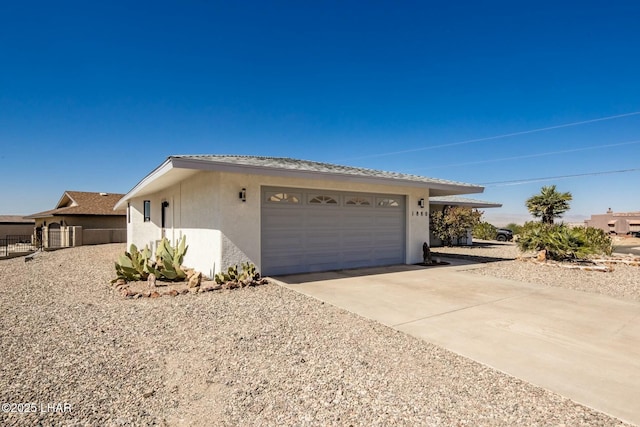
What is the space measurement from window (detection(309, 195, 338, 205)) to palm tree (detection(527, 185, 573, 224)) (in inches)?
684

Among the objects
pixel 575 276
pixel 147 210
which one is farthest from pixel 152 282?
→ pixel 575 276

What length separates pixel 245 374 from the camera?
10.8ft

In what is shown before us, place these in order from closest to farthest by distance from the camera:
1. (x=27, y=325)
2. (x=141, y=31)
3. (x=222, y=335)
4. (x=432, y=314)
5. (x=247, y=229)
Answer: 1. (x=222, y=335)
2. (x=27, y=325)
3. (x=432, y=314)
4. (x=247, y=229)
5. (x=141, y=31)

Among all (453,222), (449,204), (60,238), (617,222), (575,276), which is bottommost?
(575,276)

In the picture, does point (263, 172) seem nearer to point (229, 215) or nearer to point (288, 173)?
point (288, 173)

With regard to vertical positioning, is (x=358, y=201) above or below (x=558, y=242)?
above

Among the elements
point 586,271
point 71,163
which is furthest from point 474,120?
point 71,163

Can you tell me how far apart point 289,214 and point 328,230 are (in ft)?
4.47

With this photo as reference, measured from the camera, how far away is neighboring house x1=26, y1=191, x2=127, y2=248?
69.2ft

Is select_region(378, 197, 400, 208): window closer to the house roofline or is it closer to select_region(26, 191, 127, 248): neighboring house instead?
the house roofline

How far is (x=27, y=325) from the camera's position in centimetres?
490

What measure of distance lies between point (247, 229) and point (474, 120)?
66.9 ft

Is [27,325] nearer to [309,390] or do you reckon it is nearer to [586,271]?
[309,390]

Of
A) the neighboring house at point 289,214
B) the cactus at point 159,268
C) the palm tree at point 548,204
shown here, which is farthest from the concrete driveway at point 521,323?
Result: the palm tree at point 548,204
